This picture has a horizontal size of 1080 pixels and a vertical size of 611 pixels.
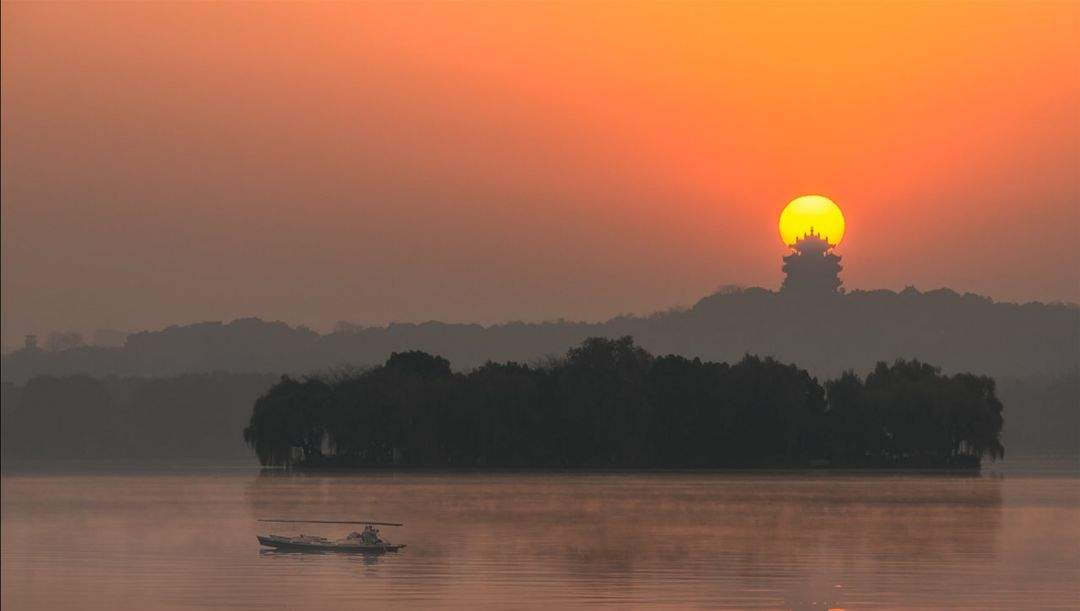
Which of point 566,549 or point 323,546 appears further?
point 566,549

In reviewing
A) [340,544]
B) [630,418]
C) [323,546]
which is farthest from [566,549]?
[630,418]

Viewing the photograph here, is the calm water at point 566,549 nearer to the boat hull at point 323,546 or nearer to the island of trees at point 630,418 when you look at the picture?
the boat hull at point 323,546

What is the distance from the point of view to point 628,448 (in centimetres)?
10719

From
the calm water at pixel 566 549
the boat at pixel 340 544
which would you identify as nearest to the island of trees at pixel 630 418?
the calm water at pixel 566 549

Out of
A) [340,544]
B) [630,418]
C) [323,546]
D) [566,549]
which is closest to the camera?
[340,544]

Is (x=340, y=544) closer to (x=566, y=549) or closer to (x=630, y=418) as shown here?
(x=566, y=549)

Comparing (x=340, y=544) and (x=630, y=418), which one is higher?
(x=630, y=418)

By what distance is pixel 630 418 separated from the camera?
106m

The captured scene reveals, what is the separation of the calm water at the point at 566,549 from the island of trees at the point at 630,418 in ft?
63.3

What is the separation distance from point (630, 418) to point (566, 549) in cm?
5821

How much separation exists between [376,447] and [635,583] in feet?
239

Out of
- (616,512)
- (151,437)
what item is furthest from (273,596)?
(151,437)

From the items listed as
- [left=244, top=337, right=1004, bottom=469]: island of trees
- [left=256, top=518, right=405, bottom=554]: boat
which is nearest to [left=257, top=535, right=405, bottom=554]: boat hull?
[left=256, top=518, right=405, bottom=554]: boat

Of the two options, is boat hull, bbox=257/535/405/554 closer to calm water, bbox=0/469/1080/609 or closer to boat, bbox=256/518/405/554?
boat, bbox=256/518/405/554
